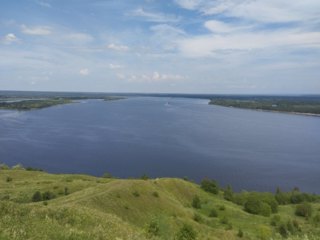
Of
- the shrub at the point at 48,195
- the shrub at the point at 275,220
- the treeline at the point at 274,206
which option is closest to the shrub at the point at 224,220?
the treeline at the point at 274,206

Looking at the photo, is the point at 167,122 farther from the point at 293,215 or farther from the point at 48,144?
the point at 293,215

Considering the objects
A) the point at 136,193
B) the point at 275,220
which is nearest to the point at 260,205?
the point at 275,220

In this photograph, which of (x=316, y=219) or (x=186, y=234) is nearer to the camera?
(x=186, y=234)

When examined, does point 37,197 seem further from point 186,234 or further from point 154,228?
point 186,234

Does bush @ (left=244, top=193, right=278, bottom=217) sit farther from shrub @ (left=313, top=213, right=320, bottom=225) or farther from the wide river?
the wide river

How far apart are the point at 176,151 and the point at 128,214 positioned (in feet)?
275

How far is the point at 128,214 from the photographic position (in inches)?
1417

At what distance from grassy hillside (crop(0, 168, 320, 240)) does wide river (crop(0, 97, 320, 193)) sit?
28723mm

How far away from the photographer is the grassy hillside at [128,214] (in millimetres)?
13625

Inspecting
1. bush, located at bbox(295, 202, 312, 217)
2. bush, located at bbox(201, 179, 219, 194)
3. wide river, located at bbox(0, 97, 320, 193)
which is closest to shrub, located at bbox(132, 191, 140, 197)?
bush, located at bbox(201, 179, 219, 194)

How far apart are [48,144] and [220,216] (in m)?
89.4

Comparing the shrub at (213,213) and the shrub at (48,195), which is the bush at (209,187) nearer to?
the shrub at (213,213)

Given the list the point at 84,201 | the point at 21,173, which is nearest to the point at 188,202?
the point at 84,201

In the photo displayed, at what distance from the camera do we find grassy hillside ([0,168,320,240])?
13.6 metres
